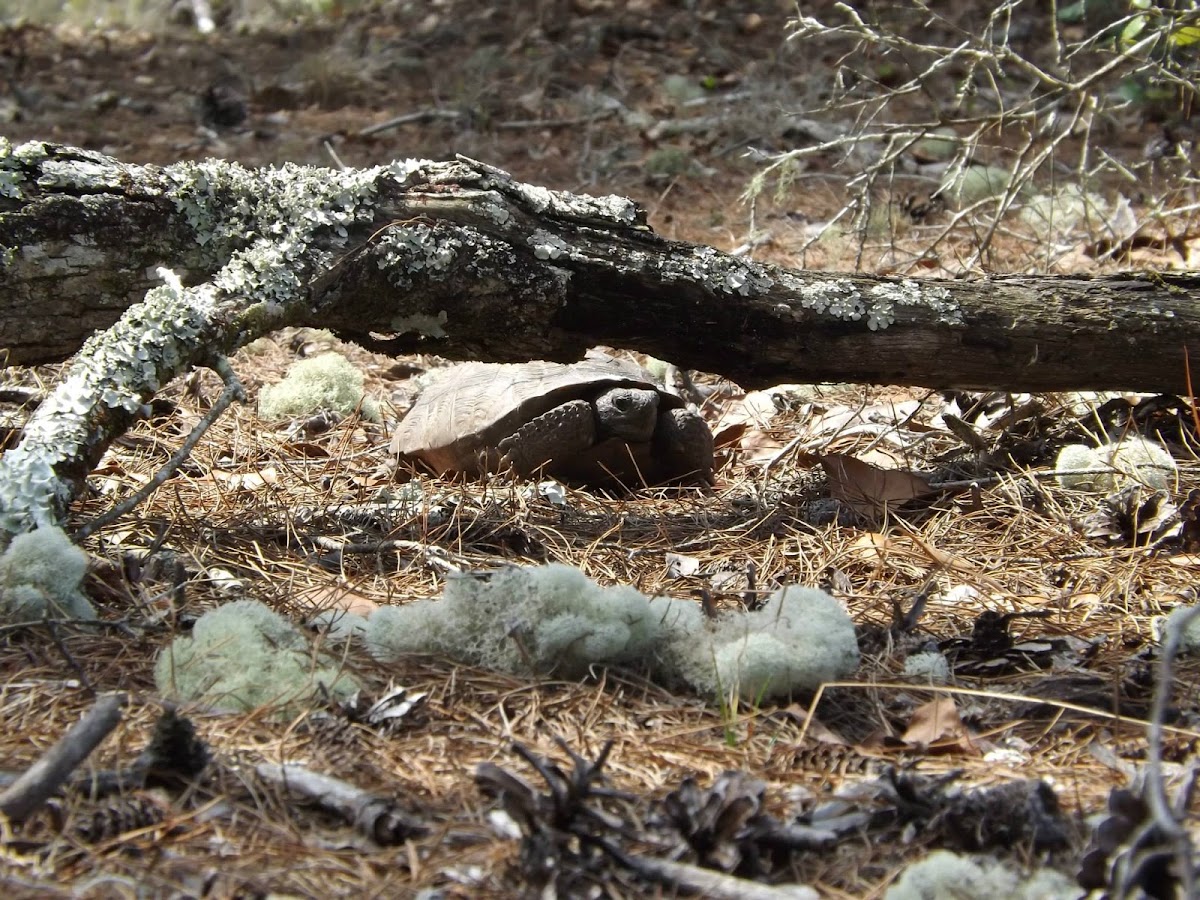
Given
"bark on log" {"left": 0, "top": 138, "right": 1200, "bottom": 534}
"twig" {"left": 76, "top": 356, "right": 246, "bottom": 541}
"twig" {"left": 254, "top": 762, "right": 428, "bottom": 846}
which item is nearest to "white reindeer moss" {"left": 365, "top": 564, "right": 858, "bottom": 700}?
"twig" {"left": 254, "top": 762, "right": 428, "bottom": 846}

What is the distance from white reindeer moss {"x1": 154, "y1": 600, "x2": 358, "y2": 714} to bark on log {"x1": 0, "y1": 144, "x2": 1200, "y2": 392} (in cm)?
104

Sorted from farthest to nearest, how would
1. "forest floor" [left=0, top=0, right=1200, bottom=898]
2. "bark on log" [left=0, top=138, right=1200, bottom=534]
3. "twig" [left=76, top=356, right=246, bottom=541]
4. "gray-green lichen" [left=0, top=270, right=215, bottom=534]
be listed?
1. "bark on log" [left=0, top=138, right=1200, bottom=534]
2. "twig" [left=76, top=356, right=246, bottom=541]
3. "gray-green lichen" [left=0, top=270, right=215, bottom=534]
4. "forest floor" [left=0, top=0, right=1200, bottom=898]

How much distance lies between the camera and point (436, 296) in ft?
9.84

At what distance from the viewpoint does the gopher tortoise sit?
3.53 m

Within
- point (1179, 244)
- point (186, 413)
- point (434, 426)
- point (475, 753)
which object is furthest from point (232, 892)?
point (1179, 244)

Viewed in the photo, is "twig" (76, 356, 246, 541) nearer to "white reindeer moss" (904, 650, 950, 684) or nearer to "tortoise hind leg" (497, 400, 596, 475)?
"tortoise hind leg" (497, 400, 596, 475)

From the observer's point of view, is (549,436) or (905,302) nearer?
(905,302)

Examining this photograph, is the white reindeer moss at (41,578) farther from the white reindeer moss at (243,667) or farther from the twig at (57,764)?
the twig at (57,764)

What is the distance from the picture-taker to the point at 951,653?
233 centimetres

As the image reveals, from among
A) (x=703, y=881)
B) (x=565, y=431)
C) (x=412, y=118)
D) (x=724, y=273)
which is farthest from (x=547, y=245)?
(x=412, y=118)

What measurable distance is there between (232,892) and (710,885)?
2.07 feet

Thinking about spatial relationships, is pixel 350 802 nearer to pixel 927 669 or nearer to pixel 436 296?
pixel 927 669

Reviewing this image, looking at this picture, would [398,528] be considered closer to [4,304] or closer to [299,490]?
[299,490]

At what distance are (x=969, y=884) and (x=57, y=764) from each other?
1.29 meters
